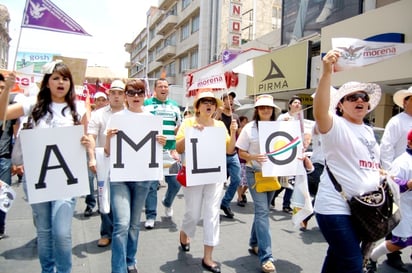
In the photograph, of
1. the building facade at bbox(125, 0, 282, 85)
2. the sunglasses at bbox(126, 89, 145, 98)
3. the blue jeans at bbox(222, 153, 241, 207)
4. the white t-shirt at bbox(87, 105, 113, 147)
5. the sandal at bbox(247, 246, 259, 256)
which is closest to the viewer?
the sunglasses at bbox(126, 89, 145, 98)

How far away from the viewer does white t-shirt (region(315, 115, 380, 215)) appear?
2.74 meters

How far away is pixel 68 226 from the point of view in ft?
9.70

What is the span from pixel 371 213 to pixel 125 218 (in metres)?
2.00

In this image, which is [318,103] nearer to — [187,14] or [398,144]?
[398,144]

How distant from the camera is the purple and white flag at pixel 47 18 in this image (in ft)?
11.3

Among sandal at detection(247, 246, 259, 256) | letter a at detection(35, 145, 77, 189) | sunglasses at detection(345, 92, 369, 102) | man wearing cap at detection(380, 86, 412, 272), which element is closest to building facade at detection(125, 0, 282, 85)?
man wearing cap at detection(380, 86, 412, 272)

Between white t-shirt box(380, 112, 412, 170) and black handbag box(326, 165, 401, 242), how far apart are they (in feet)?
5.16

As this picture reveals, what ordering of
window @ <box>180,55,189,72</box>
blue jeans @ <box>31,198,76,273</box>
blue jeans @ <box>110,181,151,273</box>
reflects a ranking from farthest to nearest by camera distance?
window @ <box>180,55,189,72</box> → blue jeans @ <box>110,181,151,273</box> → blue jeans @ <box>31,198,76,273</box>

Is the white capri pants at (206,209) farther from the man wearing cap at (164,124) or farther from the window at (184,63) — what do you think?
the window at (184,63)

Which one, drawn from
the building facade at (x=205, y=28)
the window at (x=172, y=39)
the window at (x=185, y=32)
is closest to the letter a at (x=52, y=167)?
the building facade at (x=205, y=28)

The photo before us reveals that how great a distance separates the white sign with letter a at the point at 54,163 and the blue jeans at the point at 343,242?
194 centimetres

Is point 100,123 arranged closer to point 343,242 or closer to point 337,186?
point 337,186

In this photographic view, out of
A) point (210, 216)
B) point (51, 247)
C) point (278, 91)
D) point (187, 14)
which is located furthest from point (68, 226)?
point (187, 14)

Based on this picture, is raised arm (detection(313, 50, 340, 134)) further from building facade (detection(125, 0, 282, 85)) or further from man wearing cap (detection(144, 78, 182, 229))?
building facade (detection(125, 0, 282, 85))
